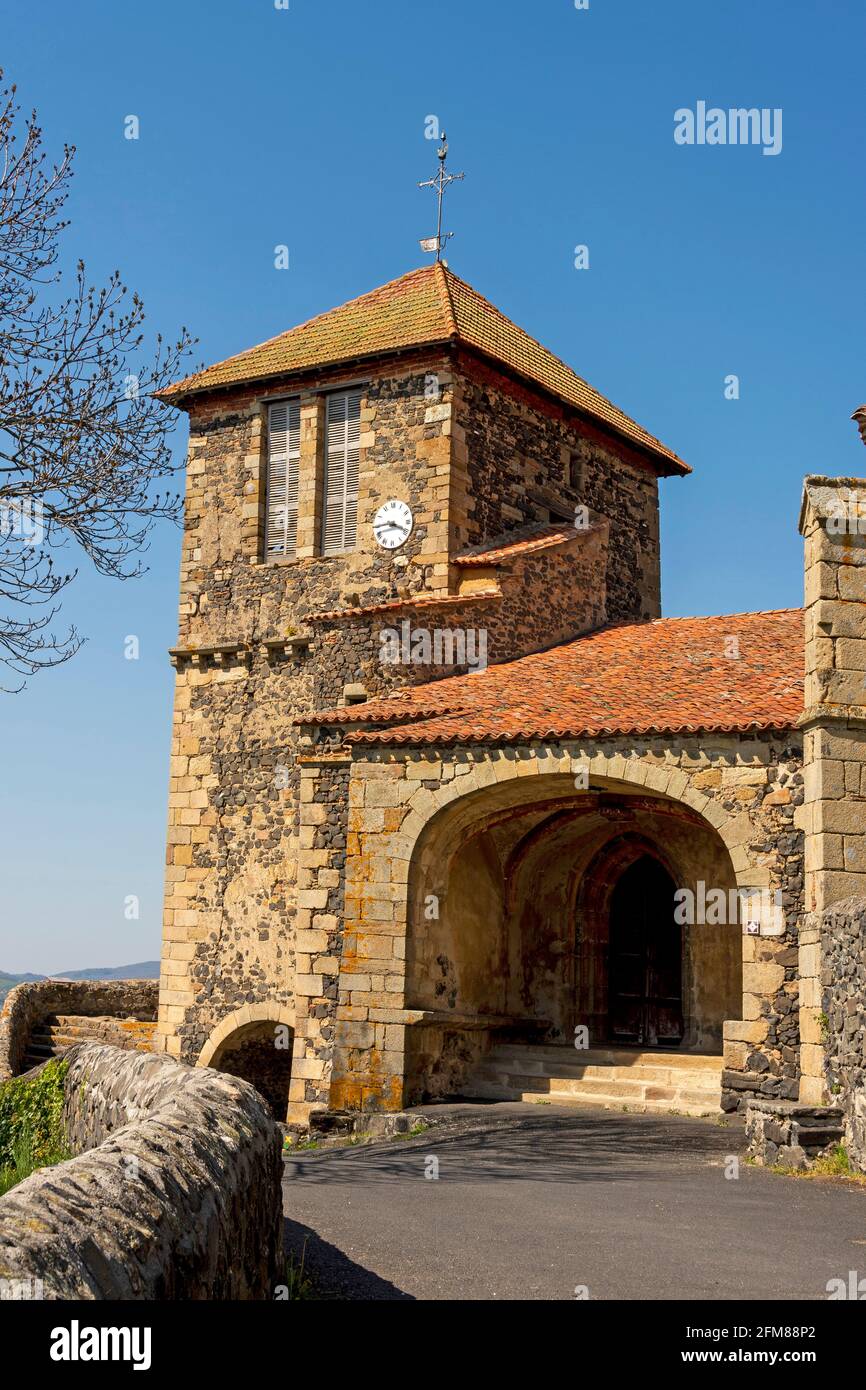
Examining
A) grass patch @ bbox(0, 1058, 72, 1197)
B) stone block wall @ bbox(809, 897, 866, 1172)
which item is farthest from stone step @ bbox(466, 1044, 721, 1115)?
grass patch @ bbox(0, 1058, 72, 1197)

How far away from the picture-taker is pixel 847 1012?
11.4 metres

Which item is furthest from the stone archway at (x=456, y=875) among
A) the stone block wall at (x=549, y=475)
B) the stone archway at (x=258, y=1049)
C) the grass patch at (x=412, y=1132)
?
the stone block wall at (x=549, y=475)

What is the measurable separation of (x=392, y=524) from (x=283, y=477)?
2.33 metres

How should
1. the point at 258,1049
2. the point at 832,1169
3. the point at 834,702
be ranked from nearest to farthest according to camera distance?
the point at 832,1169
the point at 834,702
the point at 258,1049

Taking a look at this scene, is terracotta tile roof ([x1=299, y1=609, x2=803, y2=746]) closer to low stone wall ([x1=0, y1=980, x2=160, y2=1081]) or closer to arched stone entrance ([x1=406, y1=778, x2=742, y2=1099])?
arched stone entrance ([x1=406, y1=778, x2=742, y2=1099])

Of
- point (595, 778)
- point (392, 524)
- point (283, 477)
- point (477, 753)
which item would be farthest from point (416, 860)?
point (283, 477)

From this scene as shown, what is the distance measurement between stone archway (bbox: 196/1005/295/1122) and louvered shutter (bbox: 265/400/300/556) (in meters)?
6.76

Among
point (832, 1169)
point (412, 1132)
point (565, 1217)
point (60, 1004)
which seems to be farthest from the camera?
point (60, 1004)

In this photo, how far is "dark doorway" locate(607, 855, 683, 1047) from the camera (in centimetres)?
1853

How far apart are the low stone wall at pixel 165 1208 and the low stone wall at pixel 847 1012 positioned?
5691 mm

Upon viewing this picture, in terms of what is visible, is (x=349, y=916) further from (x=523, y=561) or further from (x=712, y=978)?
(x=523, y=561)

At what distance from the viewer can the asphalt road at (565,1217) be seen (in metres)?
6.79

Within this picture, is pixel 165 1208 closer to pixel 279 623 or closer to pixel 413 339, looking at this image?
pixel 279 623

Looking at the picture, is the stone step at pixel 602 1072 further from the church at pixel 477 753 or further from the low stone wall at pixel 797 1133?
the low stone wall at pixel 797 1133
